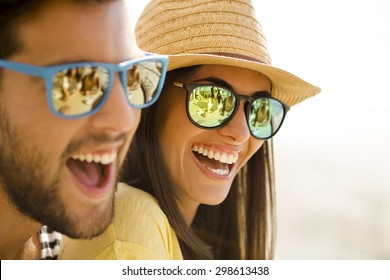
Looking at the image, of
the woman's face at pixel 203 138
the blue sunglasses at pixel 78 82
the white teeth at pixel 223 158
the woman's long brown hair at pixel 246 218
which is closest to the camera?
the blue sunglasses at pixel 78 82

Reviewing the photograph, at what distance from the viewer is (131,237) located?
2.48 metres

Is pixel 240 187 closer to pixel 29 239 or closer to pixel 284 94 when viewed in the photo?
pixel 284 94

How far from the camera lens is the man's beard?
2.05 m


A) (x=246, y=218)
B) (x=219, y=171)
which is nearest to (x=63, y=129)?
(x=219, y=171)

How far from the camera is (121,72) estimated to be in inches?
81.4

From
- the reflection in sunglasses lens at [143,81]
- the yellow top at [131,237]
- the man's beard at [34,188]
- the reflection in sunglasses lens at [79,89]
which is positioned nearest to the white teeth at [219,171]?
the yellow top at [131,237]

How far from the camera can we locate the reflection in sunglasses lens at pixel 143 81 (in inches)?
85.9

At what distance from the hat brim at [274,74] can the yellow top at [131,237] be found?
2.45ft

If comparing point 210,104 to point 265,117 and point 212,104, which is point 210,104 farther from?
point 265,117

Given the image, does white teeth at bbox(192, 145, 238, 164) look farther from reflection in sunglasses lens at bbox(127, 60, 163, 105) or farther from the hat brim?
reflection in sunglasses lens at bbox(127, 60, 163, 105)

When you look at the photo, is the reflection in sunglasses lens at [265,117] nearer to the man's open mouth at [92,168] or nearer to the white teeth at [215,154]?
the white teeth at [215,154]

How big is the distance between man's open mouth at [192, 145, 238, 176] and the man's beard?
893mm

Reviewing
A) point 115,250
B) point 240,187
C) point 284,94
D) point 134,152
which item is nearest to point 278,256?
point 240,187
